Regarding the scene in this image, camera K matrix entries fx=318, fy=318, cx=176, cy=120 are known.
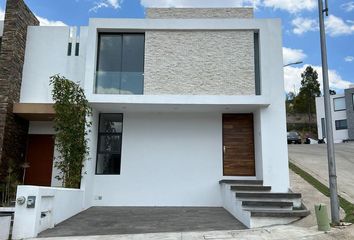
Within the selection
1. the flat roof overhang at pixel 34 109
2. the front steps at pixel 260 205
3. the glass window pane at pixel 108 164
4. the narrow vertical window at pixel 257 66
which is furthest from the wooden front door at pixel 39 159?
the narrow vertical window at pixel 257 66

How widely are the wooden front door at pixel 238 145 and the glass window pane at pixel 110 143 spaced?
423 cm

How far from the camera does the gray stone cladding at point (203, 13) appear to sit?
46.6 ft

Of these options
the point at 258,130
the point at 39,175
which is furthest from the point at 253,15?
the point at 39,175

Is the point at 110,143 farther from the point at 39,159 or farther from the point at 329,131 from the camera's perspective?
the point at 329,131

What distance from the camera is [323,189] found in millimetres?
10812

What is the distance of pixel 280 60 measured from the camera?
39.0ft

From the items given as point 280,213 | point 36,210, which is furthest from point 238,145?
point 36,210

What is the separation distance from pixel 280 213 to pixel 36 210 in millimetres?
6051

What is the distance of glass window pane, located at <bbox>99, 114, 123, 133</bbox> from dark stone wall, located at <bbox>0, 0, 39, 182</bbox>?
3.31m

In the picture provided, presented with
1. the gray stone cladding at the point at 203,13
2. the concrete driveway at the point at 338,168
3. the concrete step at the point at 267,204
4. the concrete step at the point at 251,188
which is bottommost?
the concrete step at the point at 267,204

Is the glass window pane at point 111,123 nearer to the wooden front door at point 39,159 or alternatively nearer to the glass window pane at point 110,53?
the glass window pane at point 110,53

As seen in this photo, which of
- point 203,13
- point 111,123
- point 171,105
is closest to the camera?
point 171,105

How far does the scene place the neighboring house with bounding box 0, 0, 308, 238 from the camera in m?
11.6

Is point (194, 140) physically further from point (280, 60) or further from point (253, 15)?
point (253, 15)
